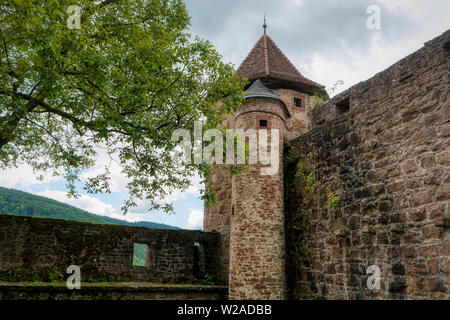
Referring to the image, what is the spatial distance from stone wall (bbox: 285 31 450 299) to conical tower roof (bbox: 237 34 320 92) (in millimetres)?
4796

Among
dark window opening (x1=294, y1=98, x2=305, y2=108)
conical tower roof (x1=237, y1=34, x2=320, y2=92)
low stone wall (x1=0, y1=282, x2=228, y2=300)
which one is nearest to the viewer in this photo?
low stone wall (x1=0, y1=282, x2=228, y2=300)

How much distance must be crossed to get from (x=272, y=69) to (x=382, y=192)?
9.34 meters

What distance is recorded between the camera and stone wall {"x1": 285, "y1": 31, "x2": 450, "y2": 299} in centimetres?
662

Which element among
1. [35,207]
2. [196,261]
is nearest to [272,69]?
[196,261]

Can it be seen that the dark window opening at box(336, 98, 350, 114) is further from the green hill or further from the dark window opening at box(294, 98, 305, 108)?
the green hill

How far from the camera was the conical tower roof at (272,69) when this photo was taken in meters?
15.3

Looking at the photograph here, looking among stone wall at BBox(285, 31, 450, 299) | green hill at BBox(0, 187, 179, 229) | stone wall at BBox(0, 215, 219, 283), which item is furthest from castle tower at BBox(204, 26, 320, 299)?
green hill at BBox(0, 187, 179, 229)

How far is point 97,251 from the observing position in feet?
39.3

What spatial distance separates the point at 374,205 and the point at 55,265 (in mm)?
9842

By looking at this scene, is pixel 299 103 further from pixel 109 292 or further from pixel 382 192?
pixel 109 292

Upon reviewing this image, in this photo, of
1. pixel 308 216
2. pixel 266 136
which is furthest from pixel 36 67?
pixel 308 216

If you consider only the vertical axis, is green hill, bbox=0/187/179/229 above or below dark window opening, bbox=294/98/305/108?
below

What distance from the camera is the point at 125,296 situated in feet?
35.5

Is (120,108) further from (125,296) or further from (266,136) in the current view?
(125,296)
